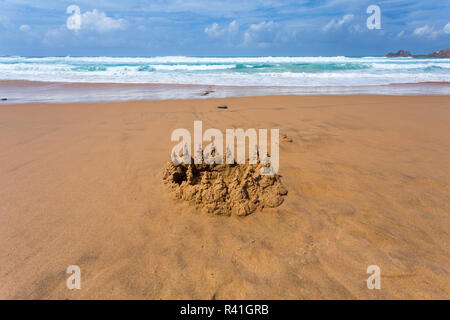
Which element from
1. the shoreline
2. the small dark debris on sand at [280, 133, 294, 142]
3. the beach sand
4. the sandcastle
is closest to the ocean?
the shoreline

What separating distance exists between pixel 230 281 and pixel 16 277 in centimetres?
127

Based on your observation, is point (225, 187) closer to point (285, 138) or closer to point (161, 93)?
point (285, 138)

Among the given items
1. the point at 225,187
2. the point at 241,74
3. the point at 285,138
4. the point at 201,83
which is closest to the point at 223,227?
the point at 225,187

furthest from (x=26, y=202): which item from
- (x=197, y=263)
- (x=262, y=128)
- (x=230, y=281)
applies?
(x=262, y=128)

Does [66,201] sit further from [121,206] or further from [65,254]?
[65,254]

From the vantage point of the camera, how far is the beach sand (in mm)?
1423

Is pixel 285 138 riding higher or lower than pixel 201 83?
lower

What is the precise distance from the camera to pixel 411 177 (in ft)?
8.49

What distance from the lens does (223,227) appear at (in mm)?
1868
